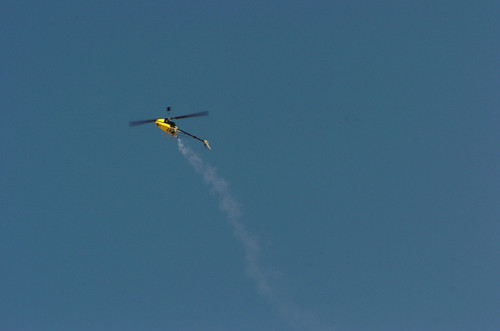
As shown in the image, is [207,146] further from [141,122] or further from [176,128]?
[141,122]

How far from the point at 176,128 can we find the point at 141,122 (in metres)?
9.38

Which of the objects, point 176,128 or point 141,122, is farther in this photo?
point 176,128

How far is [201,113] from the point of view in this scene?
9400cm

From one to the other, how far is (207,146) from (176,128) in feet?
28.7

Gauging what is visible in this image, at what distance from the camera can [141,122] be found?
3755 inches

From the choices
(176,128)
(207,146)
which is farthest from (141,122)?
(207,146)

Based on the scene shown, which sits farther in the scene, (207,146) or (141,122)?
(207,146)

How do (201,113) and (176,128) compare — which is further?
(176,128)

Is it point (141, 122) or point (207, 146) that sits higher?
point (207, 146)

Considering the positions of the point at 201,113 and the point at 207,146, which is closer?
the point at 201,113

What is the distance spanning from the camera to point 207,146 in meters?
107

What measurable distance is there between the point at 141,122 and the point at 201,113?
41.1ft

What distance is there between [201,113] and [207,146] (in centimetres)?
1457

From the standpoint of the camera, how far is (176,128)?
336ft
